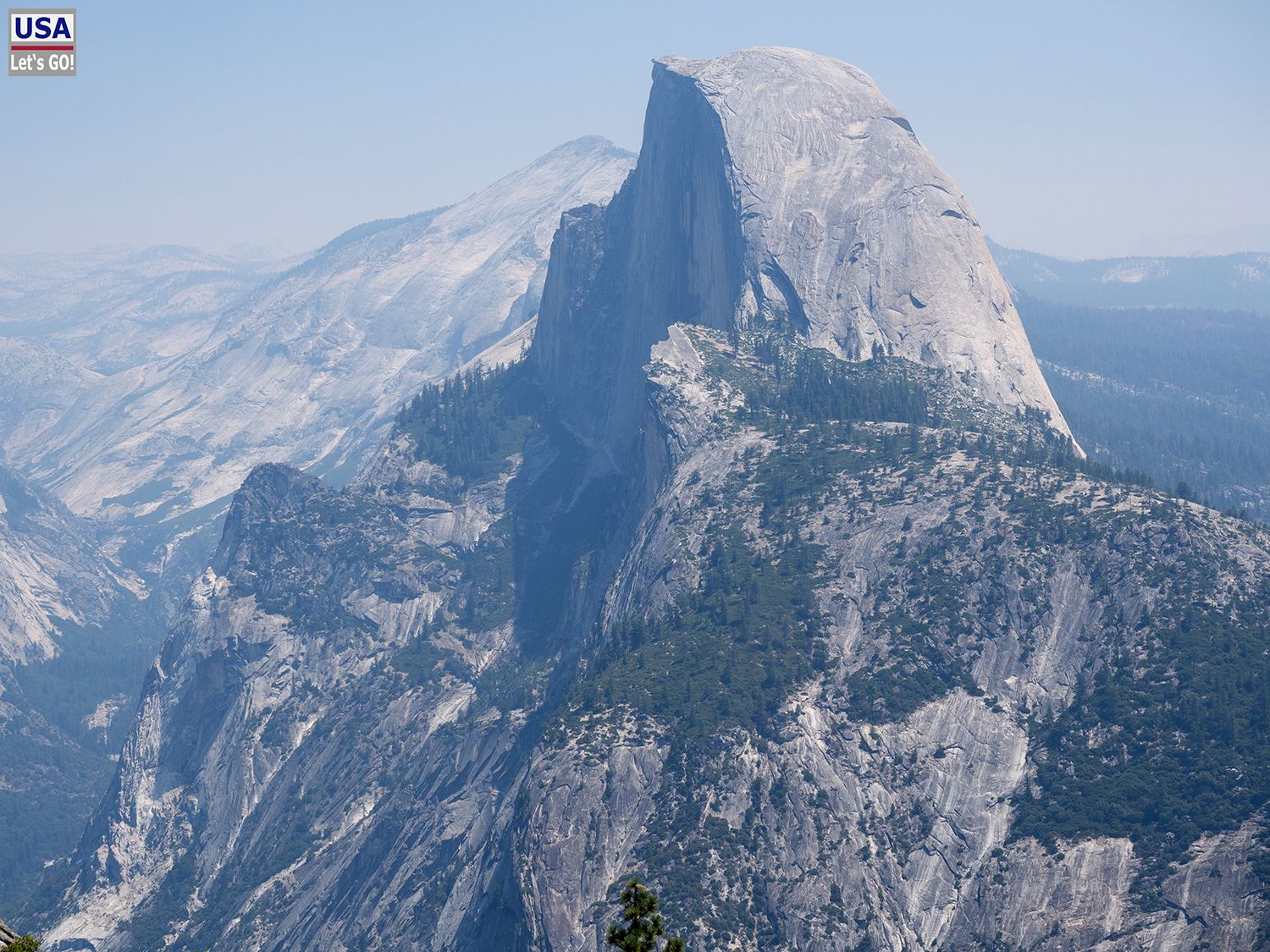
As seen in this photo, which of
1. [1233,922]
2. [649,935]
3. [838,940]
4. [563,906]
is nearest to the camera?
[649,935]

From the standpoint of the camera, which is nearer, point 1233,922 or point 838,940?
point 1233,922

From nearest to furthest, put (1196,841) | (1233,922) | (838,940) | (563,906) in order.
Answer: (1233,922) → (1196,841) → (838,940) → (563,906)

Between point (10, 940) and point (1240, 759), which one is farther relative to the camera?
point (1240, 759)

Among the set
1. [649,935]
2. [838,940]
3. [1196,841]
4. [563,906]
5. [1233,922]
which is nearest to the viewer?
[649,935]

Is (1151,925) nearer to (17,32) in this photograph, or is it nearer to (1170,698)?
(1170,698)

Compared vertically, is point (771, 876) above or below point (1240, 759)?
below

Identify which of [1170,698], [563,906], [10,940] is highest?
[10,940]

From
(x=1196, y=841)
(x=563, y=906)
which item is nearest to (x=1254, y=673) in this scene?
(x=1196, y=841)

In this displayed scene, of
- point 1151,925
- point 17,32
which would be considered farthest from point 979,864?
point 17,32

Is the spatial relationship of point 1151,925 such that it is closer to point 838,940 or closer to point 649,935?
point 838,940
